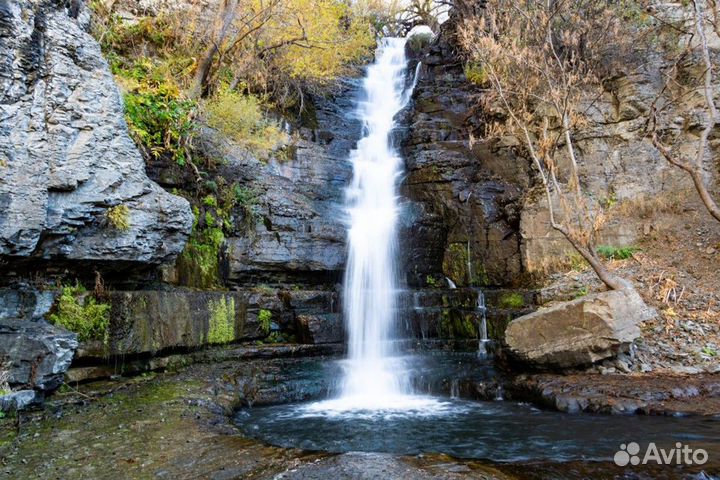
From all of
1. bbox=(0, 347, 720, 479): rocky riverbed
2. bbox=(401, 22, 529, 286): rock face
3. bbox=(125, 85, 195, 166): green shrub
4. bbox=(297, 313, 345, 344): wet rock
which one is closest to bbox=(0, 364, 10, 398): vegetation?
bbox=(0, 347, 720, 479): rocky riverbed

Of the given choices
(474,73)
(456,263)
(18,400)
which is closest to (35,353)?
(18,400)

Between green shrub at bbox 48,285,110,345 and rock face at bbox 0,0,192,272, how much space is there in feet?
1.91

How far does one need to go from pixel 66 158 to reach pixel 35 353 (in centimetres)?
302

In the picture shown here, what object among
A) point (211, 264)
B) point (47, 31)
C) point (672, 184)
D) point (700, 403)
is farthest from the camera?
point (672, 184)

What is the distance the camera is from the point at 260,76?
45.4 ft

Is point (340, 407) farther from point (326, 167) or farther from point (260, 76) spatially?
point (260, 76)

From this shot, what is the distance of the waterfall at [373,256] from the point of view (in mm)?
8711

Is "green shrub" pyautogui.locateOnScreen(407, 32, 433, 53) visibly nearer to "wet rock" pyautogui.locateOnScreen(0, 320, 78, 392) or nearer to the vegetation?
"wet rock" pyautogui.locateOnScreen(0, 320, 78, 392)

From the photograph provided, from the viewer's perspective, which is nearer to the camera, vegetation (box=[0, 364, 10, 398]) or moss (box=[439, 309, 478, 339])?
vegetation (box=[0, 364, 10, 398])

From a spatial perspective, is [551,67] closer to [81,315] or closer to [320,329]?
[320,329]

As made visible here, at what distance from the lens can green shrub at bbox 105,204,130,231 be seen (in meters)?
7.52

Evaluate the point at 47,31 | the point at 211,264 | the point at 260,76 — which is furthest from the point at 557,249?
the point at 47,31

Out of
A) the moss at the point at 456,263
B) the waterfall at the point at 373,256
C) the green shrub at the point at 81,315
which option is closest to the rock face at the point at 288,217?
the waterfall at the point at 373,256

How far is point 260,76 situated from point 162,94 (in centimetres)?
373
